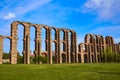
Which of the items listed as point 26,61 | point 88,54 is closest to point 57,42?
point 26,61

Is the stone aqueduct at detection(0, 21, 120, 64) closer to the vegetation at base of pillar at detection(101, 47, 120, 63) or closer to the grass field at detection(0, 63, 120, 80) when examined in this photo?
the vegetation at base of pillar at detection(101, 47, 120, 63)

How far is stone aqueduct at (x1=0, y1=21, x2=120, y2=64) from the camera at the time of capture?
5197cm

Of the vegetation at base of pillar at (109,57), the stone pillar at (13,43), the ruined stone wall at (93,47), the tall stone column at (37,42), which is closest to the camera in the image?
the stone pillar at (13,43)

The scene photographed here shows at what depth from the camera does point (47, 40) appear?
58.5m

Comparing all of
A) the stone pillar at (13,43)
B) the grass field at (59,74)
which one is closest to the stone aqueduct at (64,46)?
the stone pillar at (13,43)

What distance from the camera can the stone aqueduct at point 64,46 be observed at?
52.0 meters

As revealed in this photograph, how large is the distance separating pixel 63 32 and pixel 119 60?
80.8 feet

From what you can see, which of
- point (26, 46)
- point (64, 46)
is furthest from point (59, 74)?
point (64, 46)

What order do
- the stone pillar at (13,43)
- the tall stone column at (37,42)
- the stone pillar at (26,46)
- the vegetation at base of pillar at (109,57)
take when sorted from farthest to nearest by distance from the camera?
the vegetation at base of pillar at (109,57) → the tall stone column at (37,42) → the stone pillar at (26,46) → the stone pillar at (13,43)

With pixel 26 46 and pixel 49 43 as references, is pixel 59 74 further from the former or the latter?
pixel 49 43

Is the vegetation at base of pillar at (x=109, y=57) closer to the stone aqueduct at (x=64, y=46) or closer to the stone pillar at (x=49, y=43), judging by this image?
the stone aqueduct at (x=64, y=46)

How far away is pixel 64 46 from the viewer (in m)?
Result: 64.9

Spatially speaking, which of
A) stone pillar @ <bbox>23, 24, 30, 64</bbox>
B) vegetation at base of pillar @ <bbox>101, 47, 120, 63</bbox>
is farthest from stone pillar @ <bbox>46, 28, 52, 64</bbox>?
vegetation at base of pillar @ <bbox>101, 47, 120, 63</bbox>

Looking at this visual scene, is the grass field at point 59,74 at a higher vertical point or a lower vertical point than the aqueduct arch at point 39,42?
lower
